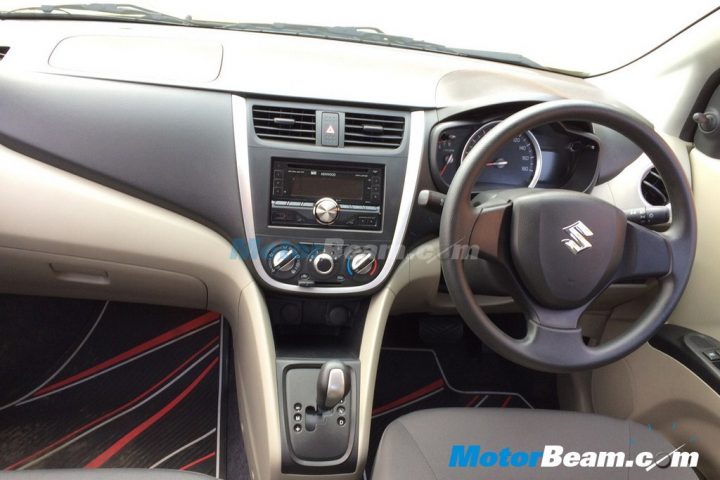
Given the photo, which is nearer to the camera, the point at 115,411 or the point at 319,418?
the point at 319,418

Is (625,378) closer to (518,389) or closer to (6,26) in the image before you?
(518,389)

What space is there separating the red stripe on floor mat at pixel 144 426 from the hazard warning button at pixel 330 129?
0.90 m

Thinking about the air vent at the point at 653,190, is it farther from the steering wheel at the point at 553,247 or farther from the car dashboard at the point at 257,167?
the steering wheel at the point at 553,247

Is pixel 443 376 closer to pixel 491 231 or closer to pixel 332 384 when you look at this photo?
pixel 332 384

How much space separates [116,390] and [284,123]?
39.6 inches

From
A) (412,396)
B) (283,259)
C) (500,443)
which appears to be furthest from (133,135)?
(412,396)

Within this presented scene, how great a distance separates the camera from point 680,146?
139cm

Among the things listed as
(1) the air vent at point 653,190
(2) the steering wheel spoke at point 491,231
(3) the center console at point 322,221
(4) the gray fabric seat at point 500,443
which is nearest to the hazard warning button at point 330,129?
(3) the center console at point 322,221

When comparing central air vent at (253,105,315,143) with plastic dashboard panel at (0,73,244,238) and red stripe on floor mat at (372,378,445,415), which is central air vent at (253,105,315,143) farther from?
red stripe on floor mat at (372,378,445,415)

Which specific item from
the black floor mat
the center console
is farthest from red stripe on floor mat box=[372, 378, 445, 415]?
the center console

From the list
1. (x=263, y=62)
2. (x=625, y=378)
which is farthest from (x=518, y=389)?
(x=263, y=62)

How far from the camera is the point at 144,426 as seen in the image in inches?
60.5

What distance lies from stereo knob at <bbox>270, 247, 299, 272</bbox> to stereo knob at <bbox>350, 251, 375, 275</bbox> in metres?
0.12

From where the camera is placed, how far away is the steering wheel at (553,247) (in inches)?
35.5
